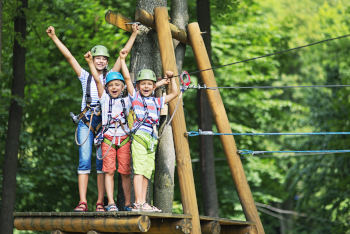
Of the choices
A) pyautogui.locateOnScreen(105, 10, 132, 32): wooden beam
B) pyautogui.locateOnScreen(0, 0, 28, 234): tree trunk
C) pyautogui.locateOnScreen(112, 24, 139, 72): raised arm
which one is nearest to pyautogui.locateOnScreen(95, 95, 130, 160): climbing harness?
pyautogui.locateOnScreen(112, 24, 139, 72): raised arm

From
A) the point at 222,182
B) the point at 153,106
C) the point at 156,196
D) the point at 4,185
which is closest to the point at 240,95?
the point at 222,182

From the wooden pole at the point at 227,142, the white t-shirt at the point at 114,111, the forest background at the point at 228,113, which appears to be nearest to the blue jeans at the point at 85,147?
the white t-shirt at the point at 114,111

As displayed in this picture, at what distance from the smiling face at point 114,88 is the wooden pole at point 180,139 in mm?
758

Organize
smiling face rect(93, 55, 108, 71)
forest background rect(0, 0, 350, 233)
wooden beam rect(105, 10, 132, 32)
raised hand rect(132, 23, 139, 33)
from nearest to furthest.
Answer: smiling face rect(93, 55, 108, 71), raised hand rect(132, 23, 139, 33), wooden beam rect(105, 10, 132, 32), forest background rect(0, 0, 350, 233)

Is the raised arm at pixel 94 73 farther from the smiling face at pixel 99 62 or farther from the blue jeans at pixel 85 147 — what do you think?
the blue jeans at pixel 85 147

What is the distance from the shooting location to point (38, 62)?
55.2ft

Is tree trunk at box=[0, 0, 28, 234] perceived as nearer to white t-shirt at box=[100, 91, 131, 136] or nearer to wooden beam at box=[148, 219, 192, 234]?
white t-shirt at box=[100, 91, 131, 136]

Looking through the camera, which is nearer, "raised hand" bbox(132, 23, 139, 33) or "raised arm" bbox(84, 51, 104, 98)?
"raised arm" bbox(84, 51, 104, 98)

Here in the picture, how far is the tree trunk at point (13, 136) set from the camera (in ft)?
39.9

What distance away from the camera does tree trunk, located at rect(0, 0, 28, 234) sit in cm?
1216

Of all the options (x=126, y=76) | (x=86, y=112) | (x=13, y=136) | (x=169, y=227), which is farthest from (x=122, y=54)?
(x=13, y=136)

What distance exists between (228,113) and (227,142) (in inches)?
268

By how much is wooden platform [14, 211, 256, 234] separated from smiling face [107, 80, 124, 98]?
1.38 metres

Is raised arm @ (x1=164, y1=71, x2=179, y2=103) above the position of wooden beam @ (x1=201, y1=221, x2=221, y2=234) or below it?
above
